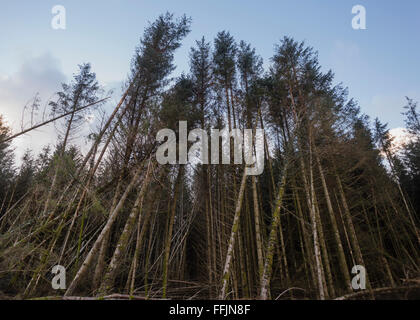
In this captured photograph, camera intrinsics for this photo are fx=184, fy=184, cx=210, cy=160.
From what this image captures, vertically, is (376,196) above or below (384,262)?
above

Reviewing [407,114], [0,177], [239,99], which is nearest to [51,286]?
[239,99]

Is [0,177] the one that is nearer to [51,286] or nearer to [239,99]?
[51,286]

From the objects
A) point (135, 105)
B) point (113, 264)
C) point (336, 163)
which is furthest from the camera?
point (336, 163)

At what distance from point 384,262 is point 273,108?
7.43 metres

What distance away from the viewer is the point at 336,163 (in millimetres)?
6809

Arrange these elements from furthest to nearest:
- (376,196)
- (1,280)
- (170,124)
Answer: (376,196) → (170,124) → (1,280)

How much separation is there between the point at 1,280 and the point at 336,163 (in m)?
9.74

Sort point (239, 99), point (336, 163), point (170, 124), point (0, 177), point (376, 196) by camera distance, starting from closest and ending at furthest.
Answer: point (170, 124) → point (336, 163) → point (239, 99) → point (376, 196) → point (0, 177)

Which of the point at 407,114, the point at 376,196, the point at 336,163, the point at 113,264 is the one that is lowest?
the point at 113,264

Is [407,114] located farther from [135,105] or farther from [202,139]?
[135,105]
